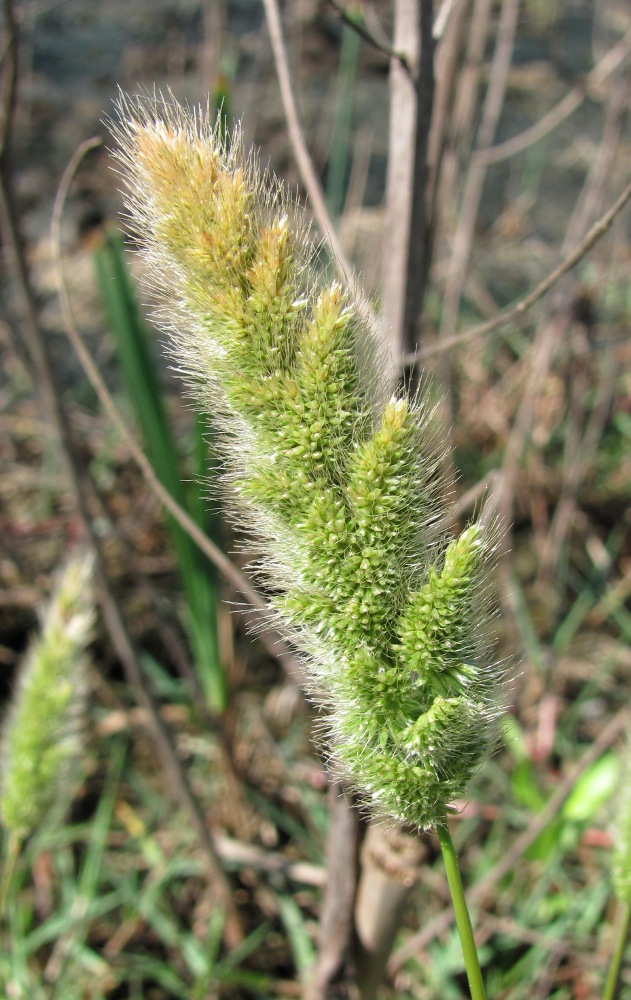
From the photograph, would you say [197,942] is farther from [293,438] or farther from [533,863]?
[293,438]

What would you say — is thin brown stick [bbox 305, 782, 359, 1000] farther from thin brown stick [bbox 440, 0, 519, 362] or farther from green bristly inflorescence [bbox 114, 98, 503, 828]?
thin brown stick [bbox 440, 0, 519, 362]

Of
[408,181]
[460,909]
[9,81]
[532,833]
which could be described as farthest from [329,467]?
[532,833]

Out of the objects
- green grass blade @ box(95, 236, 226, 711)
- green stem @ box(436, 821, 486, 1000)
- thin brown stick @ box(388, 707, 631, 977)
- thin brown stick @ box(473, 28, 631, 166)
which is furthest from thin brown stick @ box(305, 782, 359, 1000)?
thin brown stick @ box(473, 28, 631, 166)

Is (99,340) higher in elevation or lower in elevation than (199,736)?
higher

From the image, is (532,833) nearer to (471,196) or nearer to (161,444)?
(161,444)

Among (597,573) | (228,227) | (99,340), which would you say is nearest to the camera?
(228,227)

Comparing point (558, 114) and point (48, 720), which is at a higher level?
point (558, 114)

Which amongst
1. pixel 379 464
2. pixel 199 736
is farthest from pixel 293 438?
pixel 199 736
